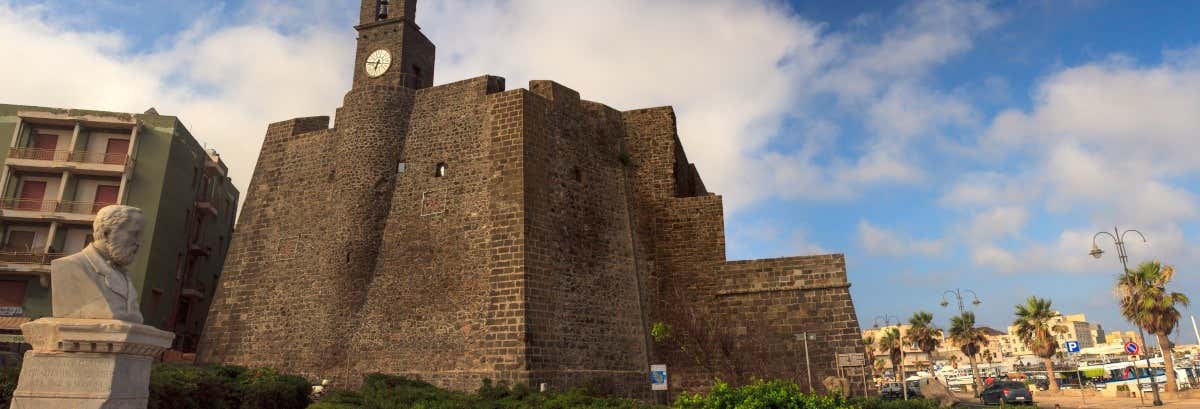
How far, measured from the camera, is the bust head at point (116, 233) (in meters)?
5.82

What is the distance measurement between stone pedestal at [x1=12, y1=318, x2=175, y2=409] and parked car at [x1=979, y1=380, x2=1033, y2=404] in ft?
86.3

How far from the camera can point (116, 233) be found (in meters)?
5.85

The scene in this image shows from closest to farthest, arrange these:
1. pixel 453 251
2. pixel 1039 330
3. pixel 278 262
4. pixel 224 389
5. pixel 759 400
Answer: pixel 759 400 < pixel 224 389 < pixel 453 251 < pixel 278 262 < pixel 1039 330

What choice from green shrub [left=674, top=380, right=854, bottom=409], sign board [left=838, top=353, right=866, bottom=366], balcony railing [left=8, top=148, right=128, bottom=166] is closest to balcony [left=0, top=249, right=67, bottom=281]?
balcony railing [left=8, top=148, right=128, bottom=166]

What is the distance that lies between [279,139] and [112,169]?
9414 mm

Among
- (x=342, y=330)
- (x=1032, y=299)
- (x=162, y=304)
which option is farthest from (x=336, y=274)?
(x=1032, y=299)

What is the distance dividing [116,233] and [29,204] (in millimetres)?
26289

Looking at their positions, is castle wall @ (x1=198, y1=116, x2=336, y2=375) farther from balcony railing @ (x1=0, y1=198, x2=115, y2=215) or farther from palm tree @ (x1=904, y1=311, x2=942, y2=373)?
palm tree @ (x1=904, y1=311, x2=942, y2=373)

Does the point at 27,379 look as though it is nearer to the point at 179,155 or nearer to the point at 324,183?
the point at 324,183

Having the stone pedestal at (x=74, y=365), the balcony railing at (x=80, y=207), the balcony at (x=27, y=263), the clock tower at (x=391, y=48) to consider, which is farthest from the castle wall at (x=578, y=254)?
the balcony at (x=27, y=263)

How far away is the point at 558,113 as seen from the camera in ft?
64.3

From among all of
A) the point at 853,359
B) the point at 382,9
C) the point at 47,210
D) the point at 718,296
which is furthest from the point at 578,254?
the point at 47,210

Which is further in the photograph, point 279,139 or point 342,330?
point 279,139

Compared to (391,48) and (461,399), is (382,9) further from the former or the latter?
(461,399)
